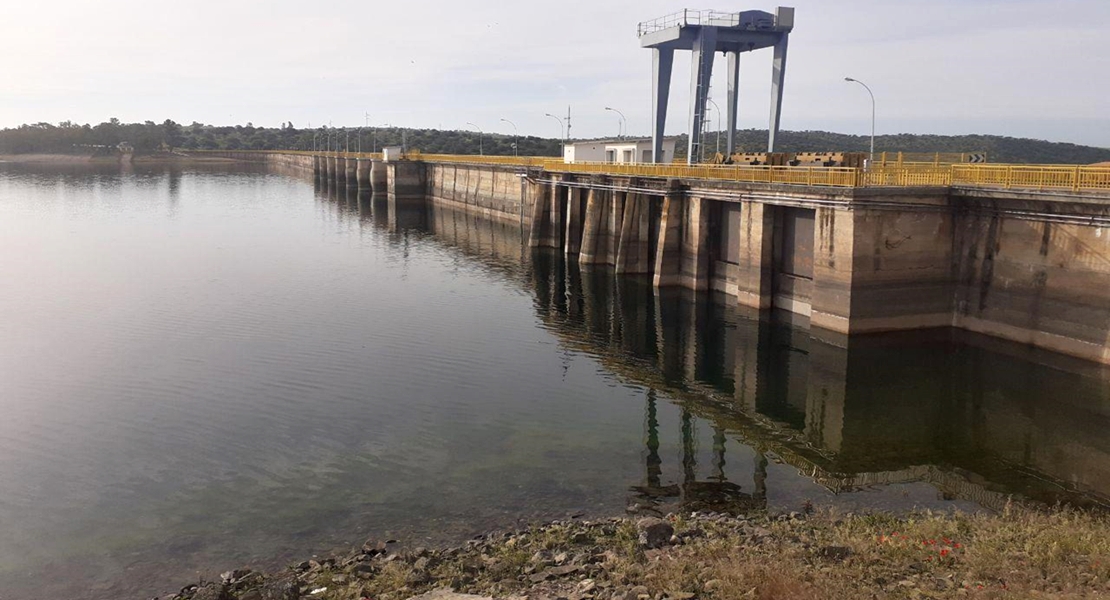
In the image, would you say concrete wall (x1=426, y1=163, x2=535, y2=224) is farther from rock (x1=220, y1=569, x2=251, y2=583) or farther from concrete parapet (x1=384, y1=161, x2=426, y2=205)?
rock (x1=220, y1=569, x2=251, y2=583)

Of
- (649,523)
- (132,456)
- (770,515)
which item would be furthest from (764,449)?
(132,456)

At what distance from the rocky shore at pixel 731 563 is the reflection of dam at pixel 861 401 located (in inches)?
122

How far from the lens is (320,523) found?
17500mm

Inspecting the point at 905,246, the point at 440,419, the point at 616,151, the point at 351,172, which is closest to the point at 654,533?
the point at 440,419

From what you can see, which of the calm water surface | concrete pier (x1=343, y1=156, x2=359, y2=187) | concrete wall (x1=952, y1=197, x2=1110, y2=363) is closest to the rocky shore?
the calm water surface

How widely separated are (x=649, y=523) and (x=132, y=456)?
44.7 feet

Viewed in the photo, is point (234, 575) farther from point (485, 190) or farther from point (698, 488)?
point (485, 190)

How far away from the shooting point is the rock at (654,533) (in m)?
15.5

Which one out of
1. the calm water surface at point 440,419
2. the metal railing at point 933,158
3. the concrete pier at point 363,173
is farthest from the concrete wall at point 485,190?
the metal railing at point 933,158

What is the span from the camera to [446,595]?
1327 cm

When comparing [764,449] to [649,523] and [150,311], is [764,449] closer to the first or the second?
[649,523]

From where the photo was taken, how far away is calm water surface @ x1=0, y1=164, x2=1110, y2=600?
1786cm

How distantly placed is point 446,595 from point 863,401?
18.0 metres

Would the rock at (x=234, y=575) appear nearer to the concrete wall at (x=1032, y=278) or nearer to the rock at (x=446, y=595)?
the rock at (x=446, y=595)
